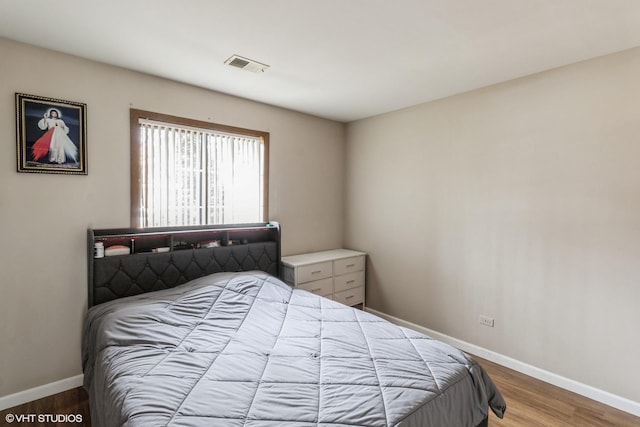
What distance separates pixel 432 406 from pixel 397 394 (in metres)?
0.16

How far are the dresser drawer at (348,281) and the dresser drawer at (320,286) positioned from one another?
87 mm

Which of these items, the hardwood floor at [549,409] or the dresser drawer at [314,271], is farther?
the dresser drawer at [314,271]

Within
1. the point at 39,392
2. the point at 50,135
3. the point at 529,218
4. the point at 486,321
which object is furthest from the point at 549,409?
the point at 50,135

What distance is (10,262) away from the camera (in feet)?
7.14

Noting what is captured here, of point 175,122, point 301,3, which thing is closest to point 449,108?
point 301,3

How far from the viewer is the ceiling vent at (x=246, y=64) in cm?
237

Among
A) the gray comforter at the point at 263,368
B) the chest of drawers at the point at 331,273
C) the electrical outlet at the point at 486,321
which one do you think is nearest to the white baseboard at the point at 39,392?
the gray comforter at the point at 263,368

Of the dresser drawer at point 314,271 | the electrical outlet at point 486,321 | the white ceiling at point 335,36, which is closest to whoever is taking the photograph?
the white ceiling at point 335,36

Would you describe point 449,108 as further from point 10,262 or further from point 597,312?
point 10,262

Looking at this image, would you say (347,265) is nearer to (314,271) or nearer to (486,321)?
(314,271)

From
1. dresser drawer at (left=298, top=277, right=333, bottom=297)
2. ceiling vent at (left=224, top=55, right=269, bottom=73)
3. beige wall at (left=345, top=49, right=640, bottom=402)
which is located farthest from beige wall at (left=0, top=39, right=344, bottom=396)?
beige wall at (left=345, top=49, right=640, bottom=402)

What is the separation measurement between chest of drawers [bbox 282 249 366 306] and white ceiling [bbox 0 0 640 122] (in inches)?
72.6

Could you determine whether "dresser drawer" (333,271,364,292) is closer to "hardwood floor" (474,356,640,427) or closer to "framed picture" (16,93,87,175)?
"hardwood floor" (474,356,640,427)

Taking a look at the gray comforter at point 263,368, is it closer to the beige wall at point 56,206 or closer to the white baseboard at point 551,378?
the beige wall at point 56,206
